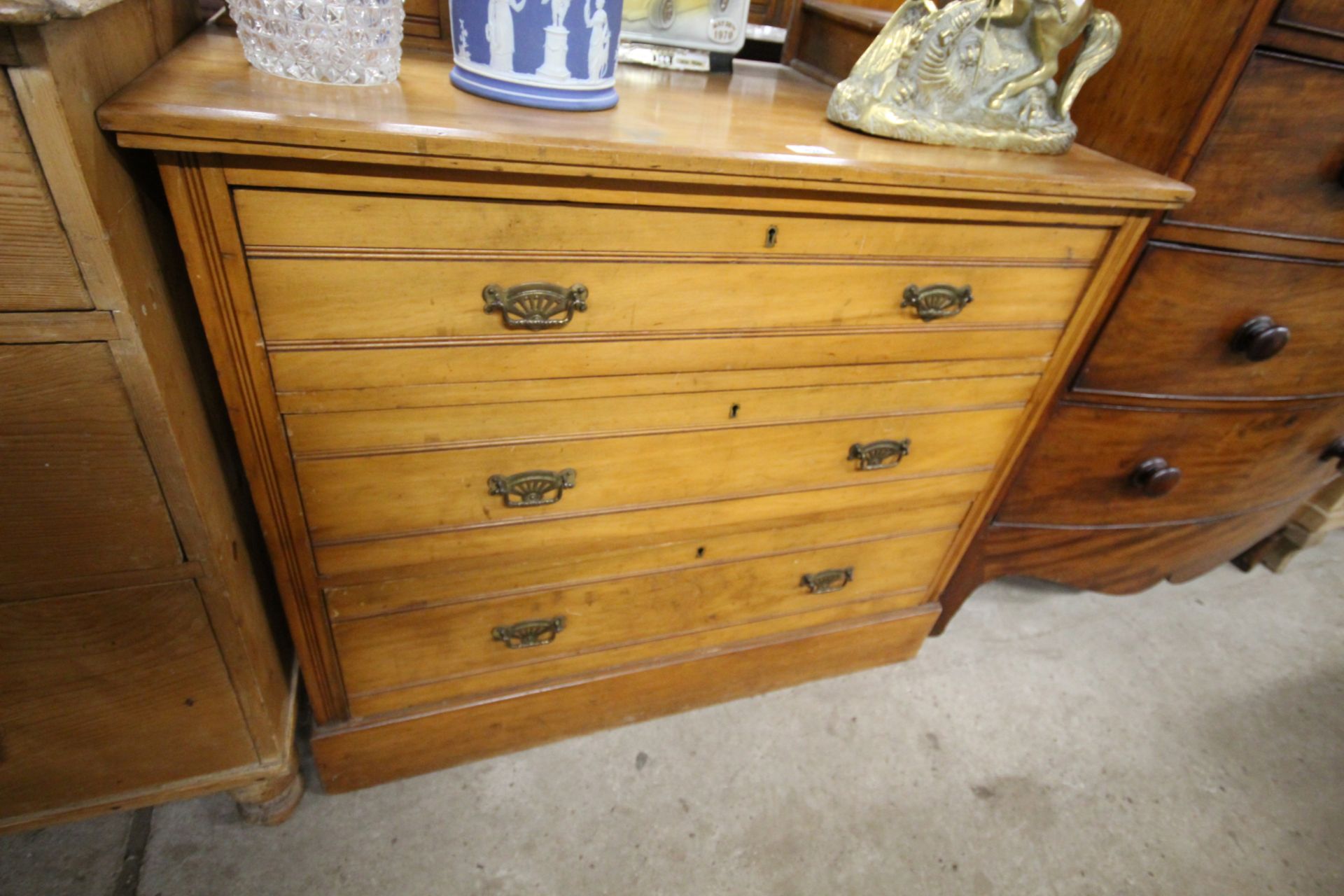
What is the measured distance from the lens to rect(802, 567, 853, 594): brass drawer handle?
1195mm

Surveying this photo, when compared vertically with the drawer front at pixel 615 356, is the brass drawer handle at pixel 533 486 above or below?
below

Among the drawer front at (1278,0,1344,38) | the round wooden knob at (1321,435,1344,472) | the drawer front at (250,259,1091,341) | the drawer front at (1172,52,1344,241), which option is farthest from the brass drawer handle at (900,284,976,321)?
the round wooden knob at (1321,435,1344,472)

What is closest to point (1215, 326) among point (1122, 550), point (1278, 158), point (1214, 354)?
point (1214, 354)

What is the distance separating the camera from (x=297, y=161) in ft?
1.95

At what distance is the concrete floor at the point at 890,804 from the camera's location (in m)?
1.03

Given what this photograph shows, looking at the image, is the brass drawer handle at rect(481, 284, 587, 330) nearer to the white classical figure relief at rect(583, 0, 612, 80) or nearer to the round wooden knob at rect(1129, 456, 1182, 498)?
the white classical figure relief at rect(583, 0, 612, 80)

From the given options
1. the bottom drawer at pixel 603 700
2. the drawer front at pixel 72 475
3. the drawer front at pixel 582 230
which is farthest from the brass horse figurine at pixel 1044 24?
the drawer front at pixel 72 475

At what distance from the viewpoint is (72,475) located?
2.16 feet

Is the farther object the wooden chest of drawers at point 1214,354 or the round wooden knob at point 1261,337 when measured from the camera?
the round wooden knob at point 1261,337

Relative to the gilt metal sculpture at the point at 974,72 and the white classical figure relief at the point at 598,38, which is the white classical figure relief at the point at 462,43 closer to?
the white classical figure relief at the point at 598,38

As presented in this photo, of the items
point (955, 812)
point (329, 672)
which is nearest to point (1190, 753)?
point (955, 812)

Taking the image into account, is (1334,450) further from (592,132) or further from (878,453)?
(592,132)

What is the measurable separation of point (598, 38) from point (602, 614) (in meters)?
0.76

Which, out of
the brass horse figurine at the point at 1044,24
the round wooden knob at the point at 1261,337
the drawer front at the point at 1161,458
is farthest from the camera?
the drawer front at the point at 1161,458
